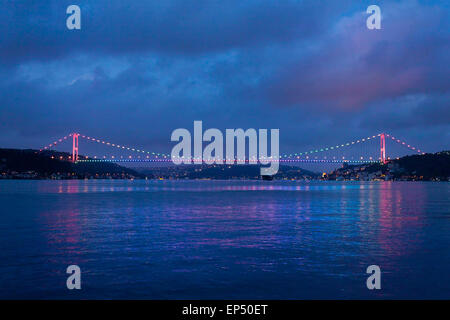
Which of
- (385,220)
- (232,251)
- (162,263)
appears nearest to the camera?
(162,263)

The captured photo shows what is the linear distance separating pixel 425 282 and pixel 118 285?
5732mm

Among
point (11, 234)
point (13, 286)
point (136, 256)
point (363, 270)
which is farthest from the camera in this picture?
point (11, 234)

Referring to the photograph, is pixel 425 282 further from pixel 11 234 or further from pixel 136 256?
pixel 11 234

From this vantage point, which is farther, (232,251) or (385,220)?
(385,220)

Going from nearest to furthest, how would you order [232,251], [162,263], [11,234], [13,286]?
Answer: [13,286] < [162,263] < [232,251] < [11,234]

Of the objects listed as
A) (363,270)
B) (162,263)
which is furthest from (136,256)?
(363,270)

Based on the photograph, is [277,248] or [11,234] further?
[11,234]

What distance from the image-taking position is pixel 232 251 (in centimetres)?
1079

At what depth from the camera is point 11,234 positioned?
1354cm
